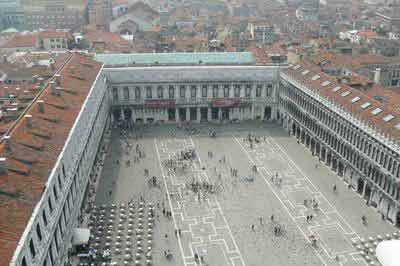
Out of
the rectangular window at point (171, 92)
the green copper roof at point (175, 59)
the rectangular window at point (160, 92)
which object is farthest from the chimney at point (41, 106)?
the rectangular window at point (171, 92)

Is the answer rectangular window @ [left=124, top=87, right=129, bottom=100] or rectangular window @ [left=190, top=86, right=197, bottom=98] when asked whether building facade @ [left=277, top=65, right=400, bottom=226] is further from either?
rectangular window @ [left=124, top=87, right=129, bottom=100]

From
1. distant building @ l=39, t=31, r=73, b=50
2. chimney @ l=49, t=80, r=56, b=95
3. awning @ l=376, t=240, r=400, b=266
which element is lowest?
awning @ l=376, t=240, r=400, b=266

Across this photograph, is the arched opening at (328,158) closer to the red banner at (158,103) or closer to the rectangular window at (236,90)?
the rectangular window at (236,90)

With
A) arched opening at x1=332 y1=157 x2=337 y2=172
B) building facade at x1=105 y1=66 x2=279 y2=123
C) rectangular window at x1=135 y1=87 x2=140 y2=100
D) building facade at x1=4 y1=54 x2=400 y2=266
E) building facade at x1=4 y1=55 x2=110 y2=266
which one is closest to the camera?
building facade at x1=4 y1=55 x2=110 y2=266

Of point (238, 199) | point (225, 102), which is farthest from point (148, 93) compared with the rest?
point (238, 199)

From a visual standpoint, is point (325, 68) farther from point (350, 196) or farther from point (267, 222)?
point (267, 222)

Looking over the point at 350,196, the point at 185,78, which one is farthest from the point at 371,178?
the point at 185,78

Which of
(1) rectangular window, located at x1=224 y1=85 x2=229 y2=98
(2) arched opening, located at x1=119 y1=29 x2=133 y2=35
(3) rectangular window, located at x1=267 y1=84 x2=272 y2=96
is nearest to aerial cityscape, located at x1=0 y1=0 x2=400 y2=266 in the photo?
(1) rectangular window, located at x1=224 y1=85 x2=229 y2=98
